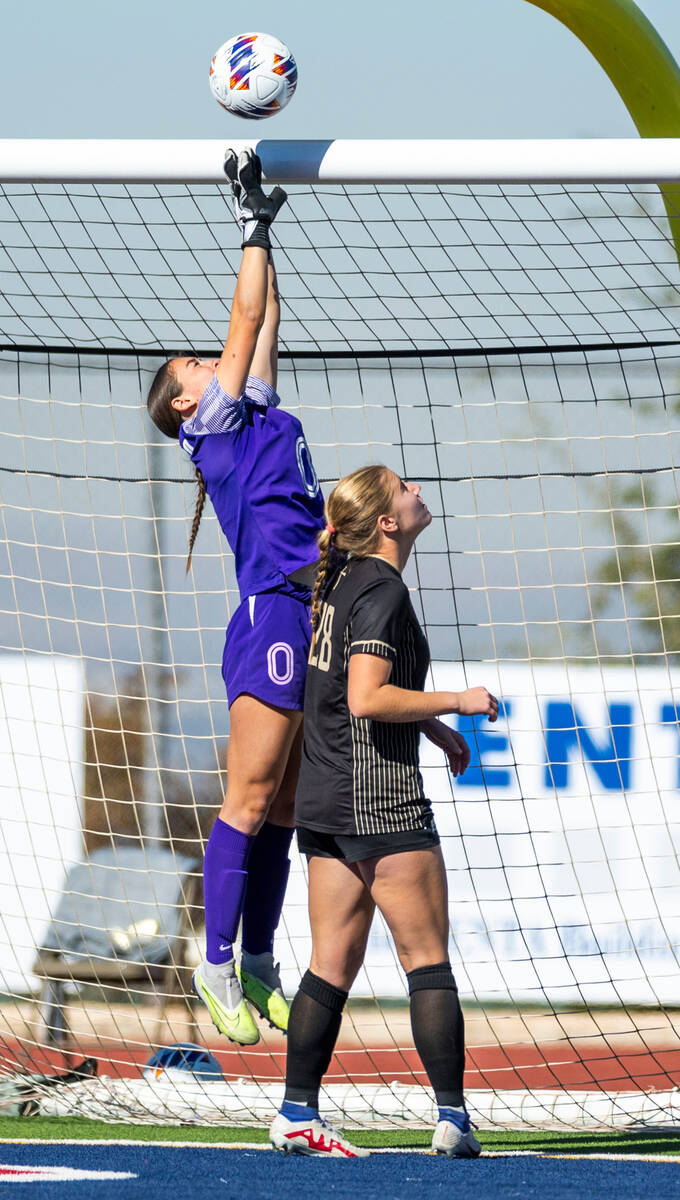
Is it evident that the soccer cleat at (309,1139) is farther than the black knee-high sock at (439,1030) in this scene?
Yes

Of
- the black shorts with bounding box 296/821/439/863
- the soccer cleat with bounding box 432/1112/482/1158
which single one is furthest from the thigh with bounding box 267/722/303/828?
the soccer cleat with bounding box 432/1112/482/1158

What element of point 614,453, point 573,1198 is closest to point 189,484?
point 614,453

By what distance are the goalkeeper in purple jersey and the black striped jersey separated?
8.0 inches

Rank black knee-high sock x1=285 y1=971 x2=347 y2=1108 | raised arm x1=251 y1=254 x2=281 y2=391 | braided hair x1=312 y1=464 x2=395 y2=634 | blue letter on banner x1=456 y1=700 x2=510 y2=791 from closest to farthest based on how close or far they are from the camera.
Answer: black knee-high sock x1=285 y1=971 x2=347 y2=1108
braided hair x1=312 y1=464 x2=395 y2=634
raised arm x1=251 y1=254 x2=281 y2=391
blue letter on banner x1=456 y1=700 x2=510 y2=791

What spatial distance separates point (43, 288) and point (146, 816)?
41.6ft

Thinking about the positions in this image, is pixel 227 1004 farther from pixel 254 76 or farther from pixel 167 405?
pixel 254 76

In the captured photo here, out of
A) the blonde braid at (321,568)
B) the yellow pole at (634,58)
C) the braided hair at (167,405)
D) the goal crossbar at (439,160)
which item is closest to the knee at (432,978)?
the blonde braid at (321,568)

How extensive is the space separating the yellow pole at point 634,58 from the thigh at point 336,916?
7.63ft

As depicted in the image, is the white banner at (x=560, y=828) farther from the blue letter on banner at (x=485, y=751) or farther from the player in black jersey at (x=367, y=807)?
the player in black jersey at (x=367, y=807)

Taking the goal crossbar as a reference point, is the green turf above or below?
below

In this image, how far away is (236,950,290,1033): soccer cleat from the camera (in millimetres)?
3367

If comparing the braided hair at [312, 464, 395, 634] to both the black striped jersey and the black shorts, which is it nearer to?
the black striped jersey

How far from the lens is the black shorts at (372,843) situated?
291 cm

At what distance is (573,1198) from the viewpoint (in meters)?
2.51
